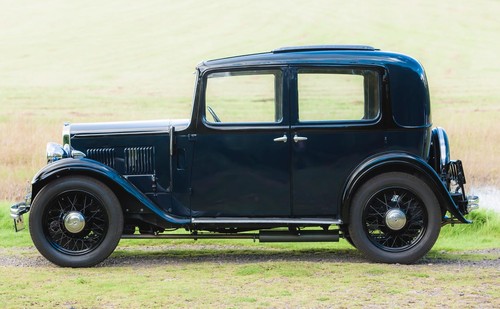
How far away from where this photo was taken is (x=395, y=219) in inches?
337

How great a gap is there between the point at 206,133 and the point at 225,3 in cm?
4702

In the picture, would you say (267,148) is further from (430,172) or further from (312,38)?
(312,38)

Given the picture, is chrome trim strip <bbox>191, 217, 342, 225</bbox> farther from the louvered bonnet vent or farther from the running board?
the louvered bonnet vent

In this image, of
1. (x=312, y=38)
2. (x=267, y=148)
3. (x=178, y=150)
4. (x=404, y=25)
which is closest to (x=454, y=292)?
(x=267, y=148)

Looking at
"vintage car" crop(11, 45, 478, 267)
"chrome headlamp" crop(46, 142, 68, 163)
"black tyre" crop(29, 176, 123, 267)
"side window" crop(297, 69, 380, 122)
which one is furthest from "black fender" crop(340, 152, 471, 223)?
"chrome headlamp" crop(46, 142, 68, 163)

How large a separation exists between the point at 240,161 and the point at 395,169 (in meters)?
1.50

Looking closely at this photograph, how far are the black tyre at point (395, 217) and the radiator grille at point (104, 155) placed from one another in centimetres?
241

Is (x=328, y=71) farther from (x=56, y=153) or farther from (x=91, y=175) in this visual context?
(x=56, y=153)

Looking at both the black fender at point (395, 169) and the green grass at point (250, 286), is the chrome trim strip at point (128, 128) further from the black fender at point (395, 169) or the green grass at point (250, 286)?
the black fender at point (395, 169)

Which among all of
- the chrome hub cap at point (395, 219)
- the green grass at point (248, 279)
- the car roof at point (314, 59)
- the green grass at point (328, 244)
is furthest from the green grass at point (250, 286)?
the car roof at point (314, 59)

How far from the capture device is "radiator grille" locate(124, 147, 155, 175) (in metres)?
8.87

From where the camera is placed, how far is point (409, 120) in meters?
8.71

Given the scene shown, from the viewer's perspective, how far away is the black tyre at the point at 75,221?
338 inches

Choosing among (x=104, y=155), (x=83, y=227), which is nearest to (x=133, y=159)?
(x=104, y=155)
